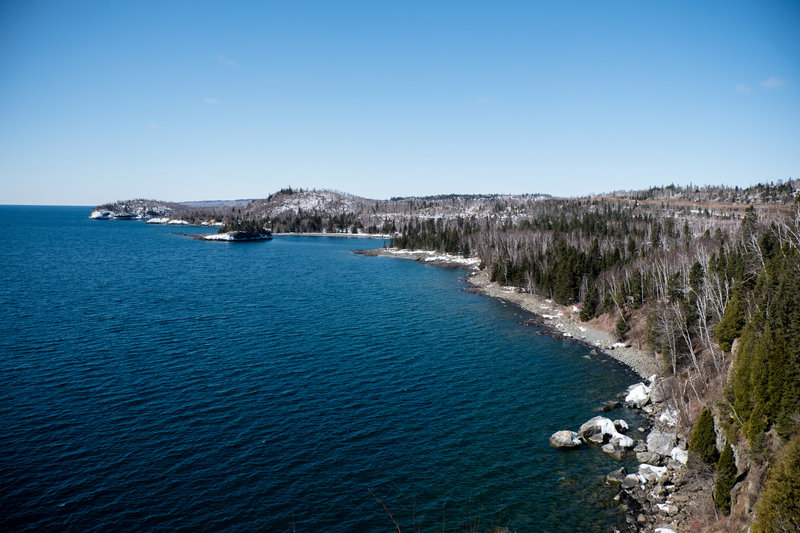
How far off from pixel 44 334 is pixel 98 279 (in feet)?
142

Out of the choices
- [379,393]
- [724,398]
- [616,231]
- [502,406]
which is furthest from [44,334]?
[616,231]

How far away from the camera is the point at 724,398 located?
110 feet

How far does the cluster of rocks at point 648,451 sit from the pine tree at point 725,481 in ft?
7.68

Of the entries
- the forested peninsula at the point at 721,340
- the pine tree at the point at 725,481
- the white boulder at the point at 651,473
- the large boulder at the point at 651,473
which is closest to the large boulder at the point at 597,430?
the white boulder at the point at 651,473

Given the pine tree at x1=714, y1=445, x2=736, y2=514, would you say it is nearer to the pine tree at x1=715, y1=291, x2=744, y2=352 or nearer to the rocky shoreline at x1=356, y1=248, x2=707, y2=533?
the rocky shoreline at x1=356, y1=248, x2=707, y2=533

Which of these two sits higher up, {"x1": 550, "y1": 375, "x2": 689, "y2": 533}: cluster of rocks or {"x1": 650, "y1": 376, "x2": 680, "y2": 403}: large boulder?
{"x1": 650, "y1": 376, "x2": 680, "y2": 403}: large boulder

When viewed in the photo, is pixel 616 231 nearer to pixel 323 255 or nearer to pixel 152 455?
pixel 323 255

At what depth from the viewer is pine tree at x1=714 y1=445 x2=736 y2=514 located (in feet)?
83.7

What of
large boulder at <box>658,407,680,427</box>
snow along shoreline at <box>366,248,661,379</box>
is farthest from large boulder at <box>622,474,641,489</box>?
snow along shoreline at <box>366,248,661,379</box>

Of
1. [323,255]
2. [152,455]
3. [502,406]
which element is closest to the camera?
[152,455]

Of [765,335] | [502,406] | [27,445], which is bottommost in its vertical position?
[502,406]

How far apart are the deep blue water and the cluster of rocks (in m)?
1.24

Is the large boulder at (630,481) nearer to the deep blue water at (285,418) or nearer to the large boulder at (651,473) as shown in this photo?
the large boulder at (651,473)

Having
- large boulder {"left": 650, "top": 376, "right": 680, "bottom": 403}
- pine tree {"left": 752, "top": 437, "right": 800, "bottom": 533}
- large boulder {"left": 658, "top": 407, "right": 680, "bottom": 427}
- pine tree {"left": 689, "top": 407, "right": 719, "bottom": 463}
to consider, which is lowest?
large boulder {"left": 658, "top": 407, "right": 680, "bottom": 427}
